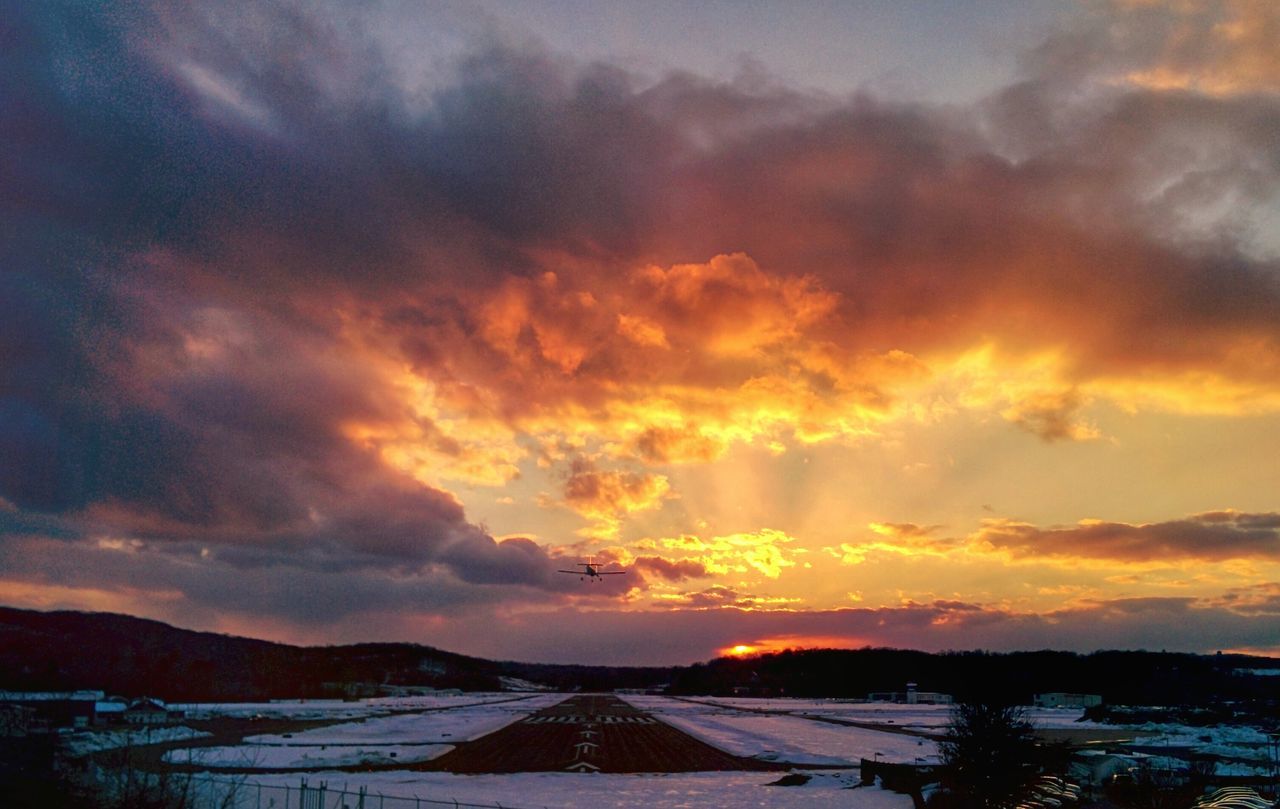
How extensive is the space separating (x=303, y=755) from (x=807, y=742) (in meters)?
42.3

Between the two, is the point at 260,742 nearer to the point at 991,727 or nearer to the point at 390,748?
the point at 390,748

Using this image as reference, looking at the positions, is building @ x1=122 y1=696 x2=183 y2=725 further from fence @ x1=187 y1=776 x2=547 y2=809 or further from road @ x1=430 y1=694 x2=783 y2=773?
fence @ x1=187 y1=776 x2=547 y2=809

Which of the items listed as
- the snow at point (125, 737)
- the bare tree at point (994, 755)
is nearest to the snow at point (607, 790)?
the bare tree at point (994, 755)

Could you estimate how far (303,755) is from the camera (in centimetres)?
6231

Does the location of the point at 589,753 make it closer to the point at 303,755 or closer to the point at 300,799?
the point at 303,755

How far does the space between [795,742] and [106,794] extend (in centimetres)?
6660

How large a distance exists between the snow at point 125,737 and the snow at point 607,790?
565 inches

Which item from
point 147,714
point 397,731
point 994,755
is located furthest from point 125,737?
point 994,755

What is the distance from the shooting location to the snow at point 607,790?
4038cm

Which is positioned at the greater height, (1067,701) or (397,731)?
(397,731)

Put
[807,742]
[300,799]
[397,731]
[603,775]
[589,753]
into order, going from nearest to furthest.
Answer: [300,799] < [603,775] < [589,753] < [807,742] < [397,731]

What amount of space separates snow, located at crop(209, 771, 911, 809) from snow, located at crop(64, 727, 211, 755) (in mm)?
14358

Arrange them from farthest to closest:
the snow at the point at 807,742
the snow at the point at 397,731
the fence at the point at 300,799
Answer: the snow at the point at 397,731, the snow at the point at 807,742, the fence at the point at 300,799

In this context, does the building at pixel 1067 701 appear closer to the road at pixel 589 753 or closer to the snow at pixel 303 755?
the road at pixel 589 753
